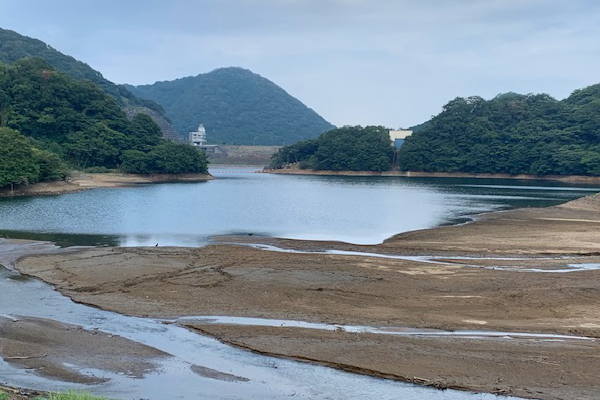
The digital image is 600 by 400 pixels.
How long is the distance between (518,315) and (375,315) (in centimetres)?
458

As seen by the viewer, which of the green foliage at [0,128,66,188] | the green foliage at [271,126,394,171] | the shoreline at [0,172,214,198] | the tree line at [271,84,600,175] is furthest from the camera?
the green foliage at [271,126,394,171]

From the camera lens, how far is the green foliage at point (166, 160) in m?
122

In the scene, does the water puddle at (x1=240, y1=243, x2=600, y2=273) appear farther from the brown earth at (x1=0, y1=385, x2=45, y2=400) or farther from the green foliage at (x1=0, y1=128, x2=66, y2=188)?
the green foliage at (x1=0, y1=128, x2=66, y2=188)

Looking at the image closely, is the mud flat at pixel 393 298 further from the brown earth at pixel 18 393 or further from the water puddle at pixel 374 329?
the brown earth at pixel 18 393

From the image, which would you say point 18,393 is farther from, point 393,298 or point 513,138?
point 513,138

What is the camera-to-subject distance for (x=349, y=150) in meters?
173

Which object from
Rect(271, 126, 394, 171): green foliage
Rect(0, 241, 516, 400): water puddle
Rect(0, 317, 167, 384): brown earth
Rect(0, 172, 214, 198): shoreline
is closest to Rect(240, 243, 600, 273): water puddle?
Rect(0, 241, 516, 400): water puddle

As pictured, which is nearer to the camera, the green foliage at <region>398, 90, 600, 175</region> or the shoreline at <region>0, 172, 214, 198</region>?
the shoreline at <region>0, 172, 214, 198</region>

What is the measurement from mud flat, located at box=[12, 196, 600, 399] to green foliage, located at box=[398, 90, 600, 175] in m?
110

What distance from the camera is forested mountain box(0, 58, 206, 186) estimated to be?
378ft

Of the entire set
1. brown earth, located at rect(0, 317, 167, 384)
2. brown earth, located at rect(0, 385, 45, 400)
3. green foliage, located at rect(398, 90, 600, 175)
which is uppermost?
green foliage, located at rect(398, 90, 600, 175)

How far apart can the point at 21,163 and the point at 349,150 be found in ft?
361

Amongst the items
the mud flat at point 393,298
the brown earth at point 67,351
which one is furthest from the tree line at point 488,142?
the brown earth at point 67,351

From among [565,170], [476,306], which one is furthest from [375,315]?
[565,170]
